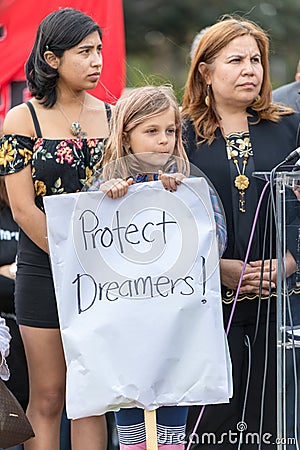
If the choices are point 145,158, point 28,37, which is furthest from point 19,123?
point 28,37

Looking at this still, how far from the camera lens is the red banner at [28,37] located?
19.8ft

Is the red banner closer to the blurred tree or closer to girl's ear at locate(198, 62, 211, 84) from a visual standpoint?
girl's ear at locate(198, 62, 211, 84)

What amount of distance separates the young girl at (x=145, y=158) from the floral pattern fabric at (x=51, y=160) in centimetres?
17

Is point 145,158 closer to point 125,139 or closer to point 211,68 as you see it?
point 125,139

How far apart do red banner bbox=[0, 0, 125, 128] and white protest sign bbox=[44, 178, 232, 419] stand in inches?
87.9

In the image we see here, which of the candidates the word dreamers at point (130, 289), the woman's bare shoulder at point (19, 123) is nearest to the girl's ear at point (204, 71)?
the woman's bare shoulder at point (19, 123)

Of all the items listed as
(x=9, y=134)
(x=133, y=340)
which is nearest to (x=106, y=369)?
(x=133, y=340)

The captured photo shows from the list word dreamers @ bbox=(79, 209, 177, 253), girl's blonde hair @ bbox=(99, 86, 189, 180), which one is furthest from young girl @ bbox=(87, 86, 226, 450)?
word dreamers @ bbox=(79, 209, 177, 253)

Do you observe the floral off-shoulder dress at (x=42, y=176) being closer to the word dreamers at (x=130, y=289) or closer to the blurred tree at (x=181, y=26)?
the word dreamers at (x=130, y=289)

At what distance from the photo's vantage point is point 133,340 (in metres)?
3.78

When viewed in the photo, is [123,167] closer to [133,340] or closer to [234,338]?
[133,340]

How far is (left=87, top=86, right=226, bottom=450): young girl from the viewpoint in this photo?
3.92 metres

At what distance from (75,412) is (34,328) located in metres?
0.65

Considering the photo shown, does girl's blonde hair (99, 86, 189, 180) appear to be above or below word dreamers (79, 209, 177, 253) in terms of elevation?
above
